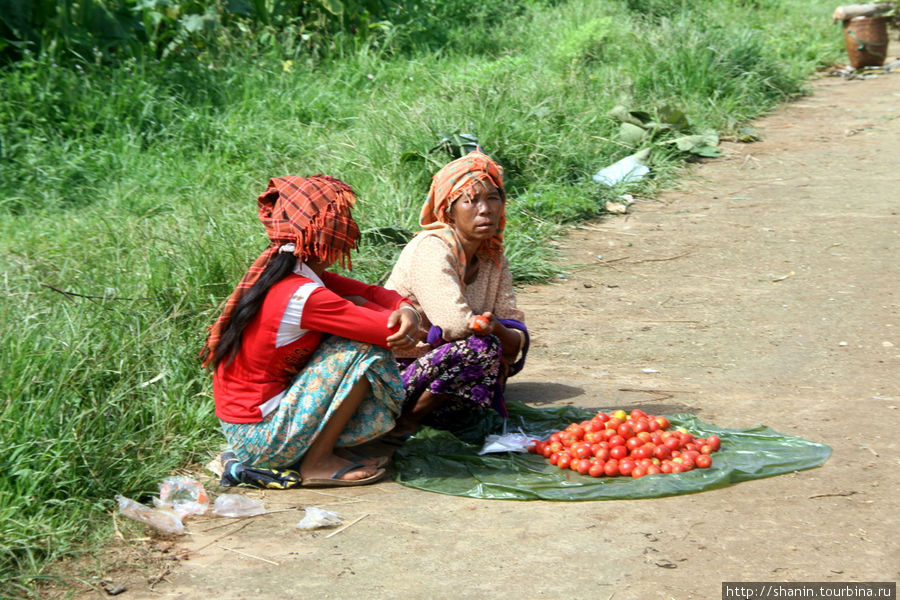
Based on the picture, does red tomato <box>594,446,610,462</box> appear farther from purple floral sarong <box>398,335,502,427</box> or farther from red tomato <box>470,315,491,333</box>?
red tomato <box>470,315,491,333</box>

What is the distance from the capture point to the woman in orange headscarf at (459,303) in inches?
156

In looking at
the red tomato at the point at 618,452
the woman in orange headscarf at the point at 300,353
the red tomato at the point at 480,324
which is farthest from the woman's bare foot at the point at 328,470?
the red tomato at the point at 618,452

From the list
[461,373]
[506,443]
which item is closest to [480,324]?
[461,373]

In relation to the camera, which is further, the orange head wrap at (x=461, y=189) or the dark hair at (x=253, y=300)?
the orange head wrap at (x=461, y=189)

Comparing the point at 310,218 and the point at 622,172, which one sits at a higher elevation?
the point at 310,218

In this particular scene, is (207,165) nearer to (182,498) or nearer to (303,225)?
(303,225)

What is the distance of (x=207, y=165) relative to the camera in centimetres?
694

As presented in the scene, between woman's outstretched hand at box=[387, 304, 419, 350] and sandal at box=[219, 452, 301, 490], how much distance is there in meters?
0.63

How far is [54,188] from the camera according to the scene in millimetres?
6531

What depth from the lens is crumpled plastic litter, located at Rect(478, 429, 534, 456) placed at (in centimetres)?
402

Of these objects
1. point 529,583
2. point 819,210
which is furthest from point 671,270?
point 529,583

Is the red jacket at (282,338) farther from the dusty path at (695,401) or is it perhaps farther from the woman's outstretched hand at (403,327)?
the dusty path at (695,401)

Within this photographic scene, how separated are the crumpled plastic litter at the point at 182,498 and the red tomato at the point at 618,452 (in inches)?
59.9

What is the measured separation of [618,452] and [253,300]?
4.90 feet
